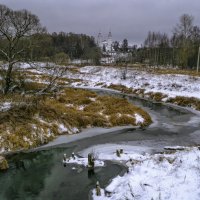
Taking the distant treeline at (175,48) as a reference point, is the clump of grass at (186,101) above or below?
below

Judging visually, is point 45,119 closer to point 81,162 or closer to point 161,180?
point 81,162

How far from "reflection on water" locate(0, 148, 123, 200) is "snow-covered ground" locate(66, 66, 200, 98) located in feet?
80.2

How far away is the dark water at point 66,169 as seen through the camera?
41.4 ft

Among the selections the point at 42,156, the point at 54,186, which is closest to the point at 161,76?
the point at 42,156

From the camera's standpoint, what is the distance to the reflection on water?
1242cm

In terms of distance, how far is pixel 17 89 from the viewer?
30.1 m

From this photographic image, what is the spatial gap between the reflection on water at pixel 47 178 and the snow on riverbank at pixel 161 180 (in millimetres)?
1003

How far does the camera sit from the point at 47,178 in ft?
46.0

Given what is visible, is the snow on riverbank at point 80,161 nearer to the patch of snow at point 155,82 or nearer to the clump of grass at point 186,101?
the clump of grass at point 186,101

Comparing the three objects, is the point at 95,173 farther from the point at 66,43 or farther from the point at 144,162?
the point at 66,43

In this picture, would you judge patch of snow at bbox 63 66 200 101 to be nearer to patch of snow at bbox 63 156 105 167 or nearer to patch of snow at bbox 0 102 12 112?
patch of snow at bbox 0 102 12 112

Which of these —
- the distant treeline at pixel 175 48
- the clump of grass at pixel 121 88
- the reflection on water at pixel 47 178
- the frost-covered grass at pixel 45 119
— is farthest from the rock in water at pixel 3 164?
the distant treeline at pixel 175 48

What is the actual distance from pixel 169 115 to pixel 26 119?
48.2ft

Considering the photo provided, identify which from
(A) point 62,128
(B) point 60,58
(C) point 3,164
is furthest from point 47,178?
(B) point 60,58
